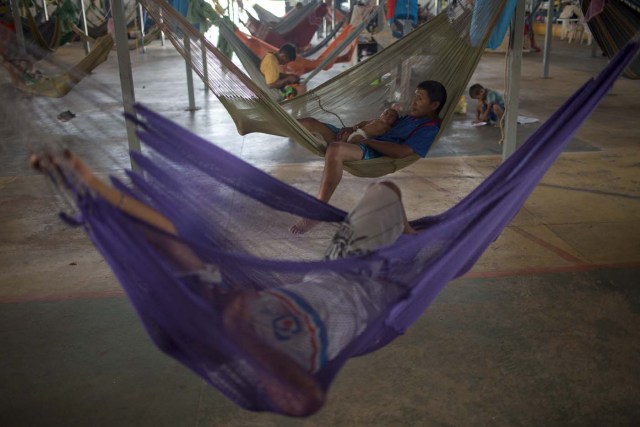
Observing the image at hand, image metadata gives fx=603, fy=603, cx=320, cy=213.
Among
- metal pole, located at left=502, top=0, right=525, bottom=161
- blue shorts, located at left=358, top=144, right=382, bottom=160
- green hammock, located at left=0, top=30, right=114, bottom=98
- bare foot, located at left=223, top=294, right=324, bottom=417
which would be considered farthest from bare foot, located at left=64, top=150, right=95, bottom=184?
green hammock, located at left=0, top=30, right=114, bottom=98

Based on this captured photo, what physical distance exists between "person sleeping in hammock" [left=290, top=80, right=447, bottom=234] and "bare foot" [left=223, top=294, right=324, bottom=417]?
1458 mm

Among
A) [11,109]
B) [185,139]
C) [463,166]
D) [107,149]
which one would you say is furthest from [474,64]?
[107,149]

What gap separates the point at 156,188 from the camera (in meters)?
1.30

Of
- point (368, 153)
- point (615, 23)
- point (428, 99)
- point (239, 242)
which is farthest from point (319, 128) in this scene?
point (239, 242)

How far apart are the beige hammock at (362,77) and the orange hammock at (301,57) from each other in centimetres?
178

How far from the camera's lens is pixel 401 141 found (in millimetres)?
2576

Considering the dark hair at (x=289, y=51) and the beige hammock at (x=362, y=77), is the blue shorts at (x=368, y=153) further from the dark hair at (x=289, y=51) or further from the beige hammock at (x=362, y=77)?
the dark hair at (x=289, y=51)

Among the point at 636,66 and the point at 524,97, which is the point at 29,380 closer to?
the point at 636,66

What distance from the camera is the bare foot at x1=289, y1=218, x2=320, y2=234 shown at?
5.61ft

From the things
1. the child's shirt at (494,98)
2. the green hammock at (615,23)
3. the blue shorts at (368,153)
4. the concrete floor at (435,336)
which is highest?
the green hammock at (615,23)

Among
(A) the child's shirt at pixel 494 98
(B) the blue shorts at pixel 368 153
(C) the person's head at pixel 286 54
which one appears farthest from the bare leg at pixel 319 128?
(C) the person's head at pixel 286 54

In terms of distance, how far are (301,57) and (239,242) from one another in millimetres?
4532

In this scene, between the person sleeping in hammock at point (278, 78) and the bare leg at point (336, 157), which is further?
the person sleeping in hammock at point (278, 78)

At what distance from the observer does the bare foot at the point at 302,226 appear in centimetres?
171
